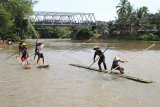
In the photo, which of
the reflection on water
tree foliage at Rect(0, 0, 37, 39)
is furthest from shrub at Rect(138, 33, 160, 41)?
the reflection on water

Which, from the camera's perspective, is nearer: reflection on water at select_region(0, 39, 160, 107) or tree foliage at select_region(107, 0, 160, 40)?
reflection on water at select_region(0, 39, 160, 107)

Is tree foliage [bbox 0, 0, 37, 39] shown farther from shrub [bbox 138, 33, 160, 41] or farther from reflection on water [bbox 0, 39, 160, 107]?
reflection on water [bbox 0, 39, 160, 107]

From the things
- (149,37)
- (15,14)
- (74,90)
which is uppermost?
(15,14)

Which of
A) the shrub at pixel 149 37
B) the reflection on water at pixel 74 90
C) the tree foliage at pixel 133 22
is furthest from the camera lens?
the tree foliage at pixel 133 22

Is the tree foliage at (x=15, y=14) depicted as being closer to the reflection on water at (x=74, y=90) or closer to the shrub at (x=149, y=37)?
the shrub at (x=149, y=37)

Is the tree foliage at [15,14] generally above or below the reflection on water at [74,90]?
above

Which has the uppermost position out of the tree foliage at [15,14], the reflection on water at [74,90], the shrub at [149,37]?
the tree foliage at [15,14]

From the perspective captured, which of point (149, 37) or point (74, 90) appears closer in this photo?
point (74, 90)

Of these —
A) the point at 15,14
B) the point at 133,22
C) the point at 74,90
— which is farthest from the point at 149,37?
the point at 74,90

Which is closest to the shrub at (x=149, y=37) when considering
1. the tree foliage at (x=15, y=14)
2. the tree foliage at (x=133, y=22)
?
the tree foliage at (x=133, y=22)

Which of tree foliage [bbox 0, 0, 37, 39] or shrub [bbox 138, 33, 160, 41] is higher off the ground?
tree foliage [bbox 0, 0, 37, 39]

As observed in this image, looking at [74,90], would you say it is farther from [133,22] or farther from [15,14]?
[133,22]

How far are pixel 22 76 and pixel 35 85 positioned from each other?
11.6 feet

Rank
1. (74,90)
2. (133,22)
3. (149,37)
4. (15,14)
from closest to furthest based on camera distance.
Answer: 1. (74,90)
2. (15,14)
3. (149,37)
4. (133,22)
